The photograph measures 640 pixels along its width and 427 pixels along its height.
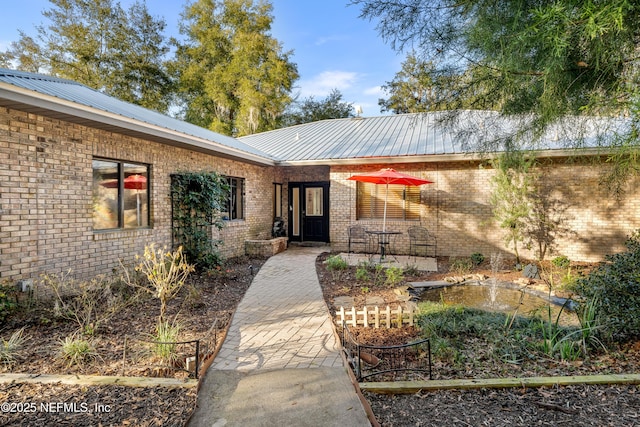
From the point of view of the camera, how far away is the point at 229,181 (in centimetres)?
1012

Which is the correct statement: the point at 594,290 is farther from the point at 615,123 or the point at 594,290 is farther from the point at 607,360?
the point at 615,123

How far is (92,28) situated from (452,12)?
24036mm

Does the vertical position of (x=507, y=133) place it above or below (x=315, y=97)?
below

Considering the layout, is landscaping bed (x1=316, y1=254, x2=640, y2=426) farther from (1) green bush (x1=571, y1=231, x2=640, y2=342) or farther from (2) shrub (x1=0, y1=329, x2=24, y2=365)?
(2) shrub (x1=0, y1=329, x2=24, y2=365)

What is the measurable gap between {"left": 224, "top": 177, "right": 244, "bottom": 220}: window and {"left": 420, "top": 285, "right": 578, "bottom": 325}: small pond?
626 centimetres

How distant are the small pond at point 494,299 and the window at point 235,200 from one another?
6.26 metres

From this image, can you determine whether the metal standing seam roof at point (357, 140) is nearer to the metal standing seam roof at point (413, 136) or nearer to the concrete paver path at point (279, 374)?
the metal standing seam roof at point (413, 136)

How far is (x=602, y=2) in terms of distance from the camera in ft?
7.52

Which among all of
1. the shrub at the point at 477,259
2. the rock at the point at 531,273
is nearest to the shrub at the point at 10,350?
the rock at the point at 531,273

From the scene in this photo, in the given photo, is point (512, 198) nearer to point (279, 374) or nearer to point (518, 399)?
point (518, 399)

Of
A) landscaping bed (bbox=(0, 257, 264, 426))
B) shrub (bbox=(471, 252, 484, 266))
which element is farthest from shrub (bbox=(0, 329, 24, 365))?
shrub (bbox=(471, 252, 484, 266))

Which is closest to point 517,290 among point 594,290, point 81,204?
point 594,290

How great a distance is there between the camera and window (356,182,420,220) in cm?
1055

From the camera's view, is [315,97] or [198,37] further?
[315,97]
